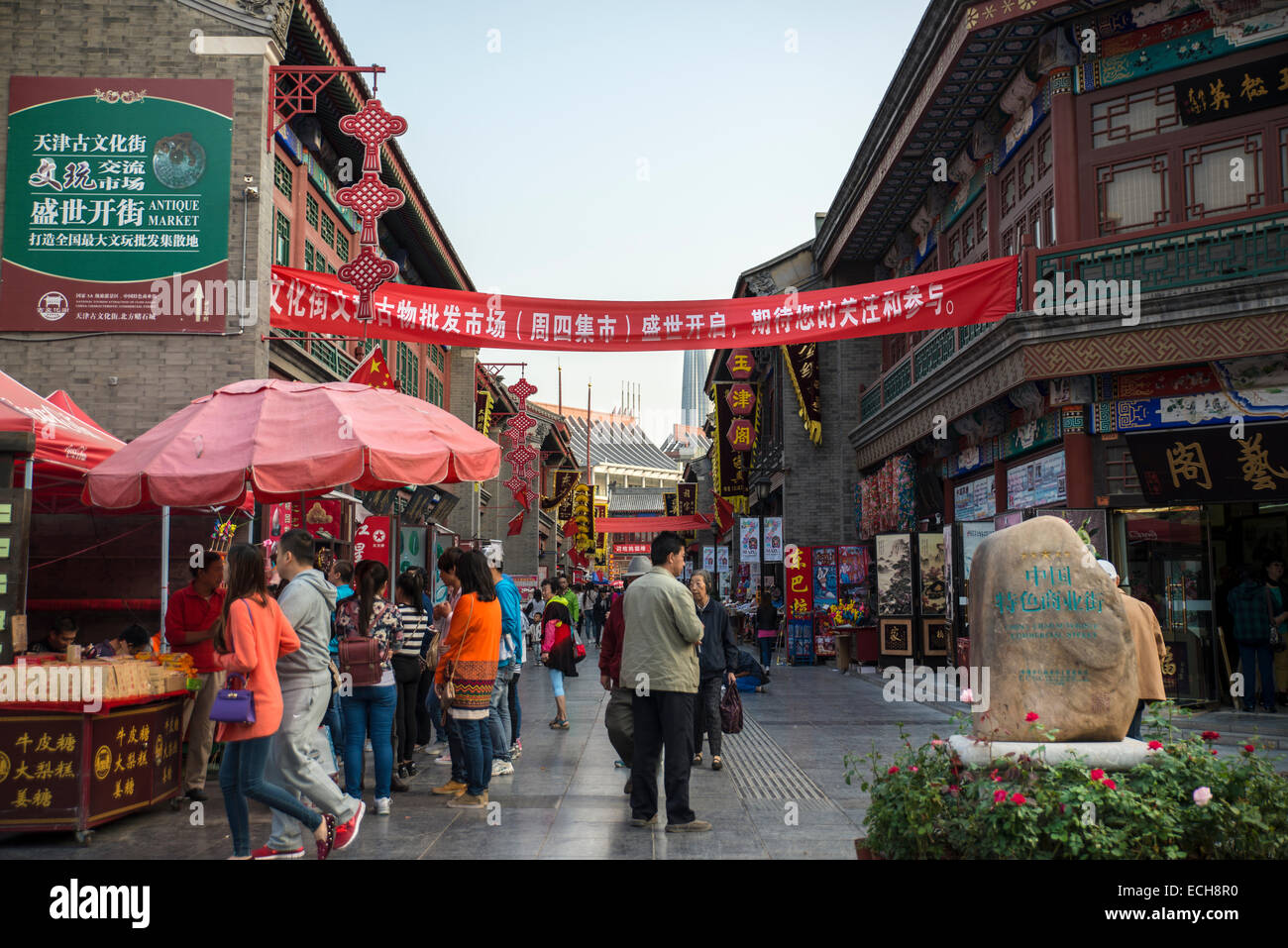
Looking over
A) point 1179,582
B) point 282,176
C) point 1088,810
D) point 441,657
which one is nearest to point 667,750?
point 441,657

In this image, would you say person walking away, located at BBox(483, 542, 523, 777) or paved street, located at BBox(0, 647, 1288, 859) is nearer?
paved street, located at BBox(0, 647, 1288, 859)

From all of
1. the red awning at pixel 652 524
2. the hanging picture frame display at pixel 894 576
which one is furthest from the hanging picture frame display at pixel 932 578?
the red awning at pixel 652 524

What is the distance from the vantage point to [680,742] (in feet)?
23.5

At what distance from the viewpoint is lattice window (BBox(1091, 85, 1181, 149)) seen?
44.5 ft

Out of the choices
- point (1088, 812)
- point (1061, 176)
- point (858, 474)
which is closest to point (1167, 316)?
point (1061, 176)

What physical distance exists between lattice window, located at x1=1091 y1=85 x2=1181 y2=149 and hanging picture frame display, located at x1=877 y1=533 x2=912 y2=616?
25.6 feet

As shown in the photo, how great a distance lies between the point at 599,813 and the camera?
772cm

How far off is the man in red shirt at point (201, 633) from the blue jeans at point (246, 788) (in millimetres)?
2517

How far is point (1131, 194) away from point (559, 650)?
9465mm

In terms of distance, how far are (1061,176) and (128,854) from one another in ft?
43.6

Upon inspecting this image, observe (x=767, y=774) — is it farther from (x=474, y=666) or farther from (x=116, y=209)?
(x=116, y=209)

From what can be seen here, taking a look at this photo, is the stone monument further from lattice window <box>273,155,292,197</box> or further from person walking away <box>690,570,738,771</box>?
lattice window <box>273,155,292,197</box>

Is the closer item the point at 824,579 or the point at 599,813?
the point at 599,813

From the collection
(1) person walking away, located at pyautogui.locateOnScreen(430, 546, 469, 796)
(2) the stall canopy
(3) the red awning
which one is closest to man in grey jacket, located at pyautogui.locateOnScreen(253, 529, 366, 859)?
(1) person walking away, located at pyautogui.locateOnScreen(430, 546, 469, 796)
